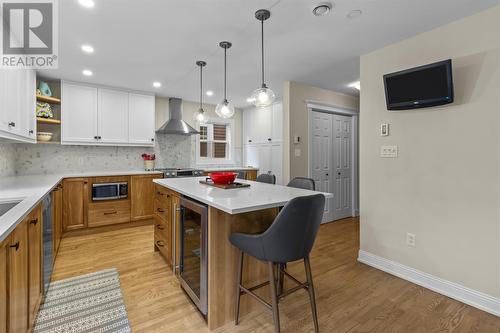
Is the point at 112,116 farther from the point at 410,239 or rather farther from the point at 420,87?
the point at 410,239

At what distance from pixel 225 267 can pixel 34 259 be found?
50.0 inches

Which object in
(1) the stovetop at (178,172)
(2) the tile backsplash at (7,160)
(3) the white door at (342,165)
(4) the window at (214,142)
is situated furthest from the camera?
(4) the window at (214,142)

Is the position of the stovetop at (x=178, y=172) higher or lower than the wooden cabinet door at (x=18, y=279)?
higher

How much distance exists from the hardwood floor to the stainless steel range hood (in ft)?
7.57

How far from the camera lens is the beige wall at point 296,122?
3.75m

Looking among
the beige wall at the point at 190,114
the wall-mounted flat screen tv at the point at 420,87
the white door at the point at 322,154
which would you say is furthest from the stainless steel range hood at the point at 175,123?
the wall-mounted flat screen tv at the point at 420,87

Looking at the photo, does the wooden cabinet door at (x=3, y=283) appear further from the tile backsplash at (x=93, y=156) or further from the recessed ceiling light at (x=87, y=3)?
the tile backsplash at (x=93, y=156)

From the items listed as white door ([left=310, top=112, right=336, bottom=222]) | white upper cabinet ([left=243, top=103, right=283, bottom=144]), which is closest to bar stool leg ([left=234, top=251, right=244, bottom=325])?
white door ([left=310, top=112, right=336, bottom=222])

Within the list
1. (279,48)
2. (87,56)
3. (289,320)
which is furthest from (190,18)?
(289,320)

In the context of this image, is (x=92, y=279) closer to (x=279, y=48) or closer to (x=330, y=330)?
(x=330, y=330)

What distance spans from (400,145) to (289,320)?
6.43 ft

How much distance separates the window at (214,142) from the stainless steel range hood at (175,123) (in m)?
0.73

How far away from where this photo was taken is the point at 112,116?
420 cm

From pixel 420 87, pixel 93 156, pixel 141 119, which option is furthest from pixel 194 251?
pixel 93 156
